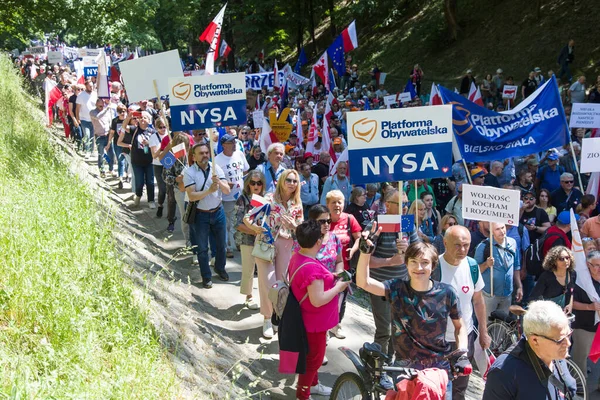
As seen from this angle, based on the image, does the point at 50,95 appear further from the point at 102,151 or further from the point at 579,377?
the point at 579,377

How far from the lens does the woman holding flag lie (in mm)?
7184

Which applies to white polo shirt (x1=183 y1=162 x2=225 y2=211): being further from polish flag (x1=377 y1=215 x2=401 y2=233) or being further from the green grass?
polish flag (x1=377 y1=215 x2=401 y2=233)

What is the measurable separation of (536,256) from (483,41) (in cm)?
2438

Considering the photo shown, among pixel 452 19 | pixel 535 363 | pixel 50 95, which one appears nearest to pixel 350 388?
pixel 535 363

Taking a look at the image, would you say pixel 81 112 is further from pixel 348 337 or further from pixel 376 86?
pixel 376 86

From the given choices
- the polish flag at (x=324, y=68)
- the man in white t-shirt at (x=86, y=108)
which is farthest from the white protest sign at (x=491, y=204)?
the polish flag at (x=324, y=68)

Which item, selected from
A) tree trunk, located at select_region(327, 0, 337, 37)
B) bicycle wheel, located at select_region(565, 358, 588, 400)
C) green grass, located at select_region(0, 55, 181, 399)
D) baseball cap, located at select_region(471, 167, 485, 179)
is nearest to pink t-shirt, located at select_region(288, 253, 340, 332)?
green grass, located at select_region(0, 55, 181, 399)

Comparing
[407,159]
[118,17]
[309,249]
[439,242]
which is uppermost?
[118,17]

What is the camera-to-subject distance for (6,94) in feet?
49.2

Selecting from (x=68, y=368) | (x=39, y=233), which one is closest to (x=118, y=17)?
(x=39, y=233)

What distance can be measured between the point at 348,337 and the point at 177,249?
12.5ft

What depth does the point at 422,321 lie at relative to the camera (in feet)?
15.5

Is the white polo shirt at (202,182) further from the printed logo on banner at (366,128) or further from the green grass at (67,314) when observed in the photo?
the printed logo on banner at (366,128)

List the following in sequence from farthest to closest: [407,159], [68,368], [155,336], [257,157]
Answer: [257,157] → [407,159] → [155,336] → [68,368]
